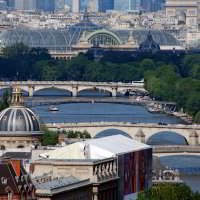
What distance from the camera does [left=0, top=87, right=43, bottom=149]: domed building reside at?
39062mm

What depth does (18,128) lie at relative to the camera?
129 ft

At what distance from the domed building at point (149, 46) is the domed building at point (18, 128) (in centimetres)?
10836

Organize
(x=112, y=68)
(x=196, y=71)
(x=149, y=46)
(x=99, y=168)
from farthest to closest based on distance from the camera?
(x=149, y=46) → (x=112, y=68) → (x=196, y=71) → (x=99, y=168)

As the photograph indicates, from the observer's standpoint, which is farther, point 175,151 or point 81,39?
point 81,39

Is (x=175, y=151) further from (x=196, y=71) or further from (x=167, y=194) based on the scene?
(x=196, y=71)

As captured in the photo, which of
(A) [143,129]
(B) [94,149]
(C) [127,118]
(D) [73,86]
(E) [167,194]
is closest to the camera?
(E) [167,194]

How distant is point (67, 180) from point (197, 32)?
15406 cm

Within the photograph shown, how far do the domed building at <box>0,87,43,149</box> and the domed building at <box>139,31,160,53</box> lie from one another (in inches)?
4266

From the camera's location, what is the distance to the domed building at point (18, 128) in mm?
39062

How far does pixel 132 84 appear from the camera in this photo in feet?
352

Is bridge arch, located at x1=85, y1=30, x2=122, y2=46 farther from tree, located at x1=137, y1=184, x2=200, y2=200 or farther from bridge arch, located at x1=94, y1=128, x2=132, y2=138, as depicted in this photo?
tree, located at x1=137, y1=184, x2=200, y2=200

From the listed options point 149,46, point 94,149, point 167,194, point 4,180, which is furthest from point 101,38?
point 4,180

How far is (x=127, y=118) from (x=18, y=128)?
126 ft

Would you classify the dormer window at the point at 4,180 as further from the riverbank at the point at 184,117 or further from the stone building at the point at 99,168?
the riverbank at the point at 184,117
